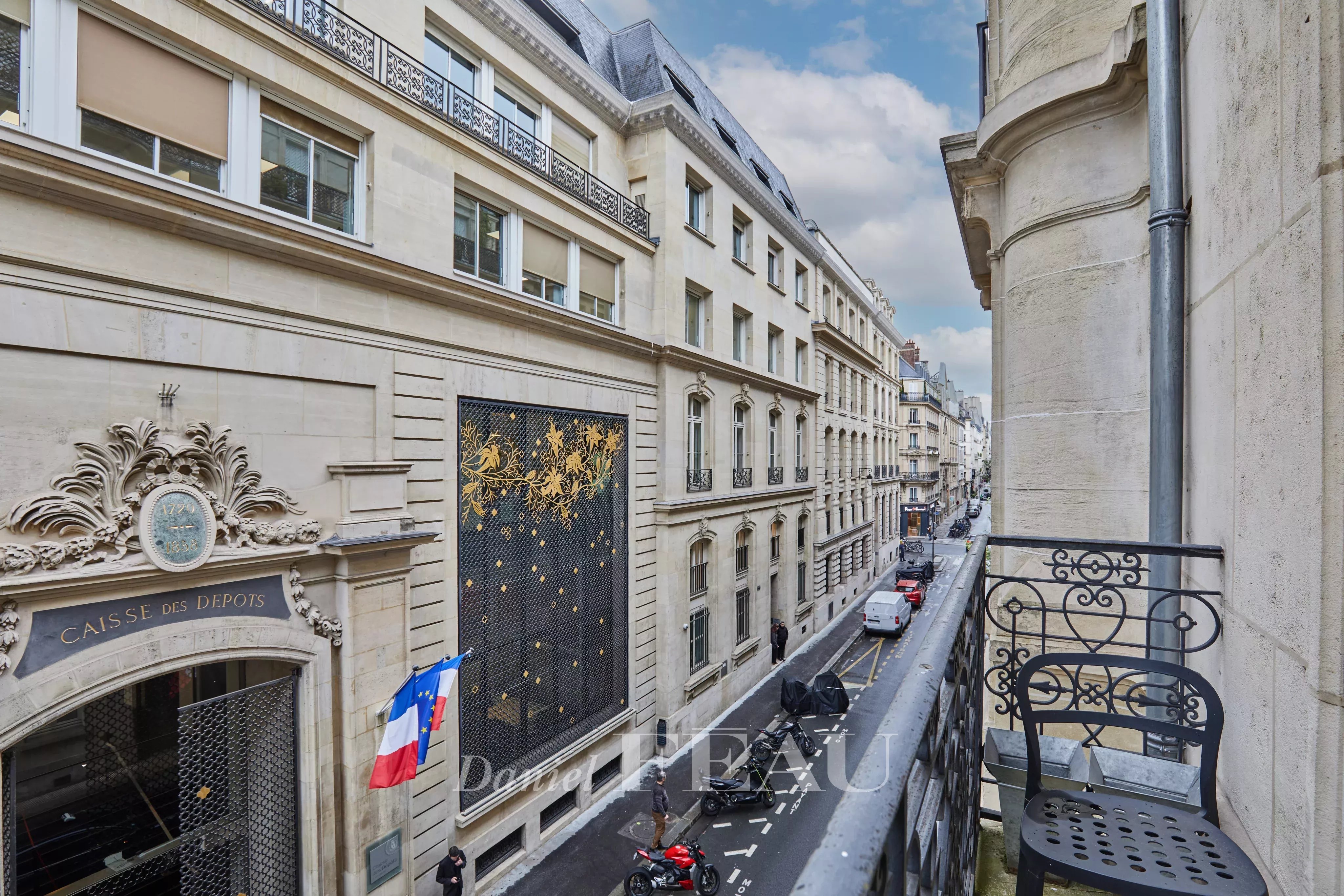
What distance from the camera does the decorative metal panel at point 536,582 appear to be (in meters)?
10.5

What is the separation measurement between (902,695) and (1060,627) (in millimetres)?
5312

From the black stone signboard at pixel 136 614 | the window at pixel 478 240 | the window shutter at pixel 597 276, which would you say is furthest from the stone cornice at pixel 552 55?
the black stone signboard at pixel 136 614

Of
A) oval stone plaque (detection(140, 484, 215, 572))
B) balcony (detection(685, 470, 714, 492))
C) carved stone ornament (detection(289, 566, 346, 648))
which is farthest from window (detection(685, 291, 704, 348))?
oval stone plaque (detection(140, 484, 215, 572))

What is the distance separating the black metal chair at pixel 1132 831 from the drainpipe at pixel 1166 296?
1802mm

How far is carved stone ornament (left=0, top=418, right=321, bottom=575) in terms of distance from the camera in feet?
19.1

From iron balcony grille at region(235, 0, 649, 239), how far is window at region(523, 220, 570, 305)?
1.05 m

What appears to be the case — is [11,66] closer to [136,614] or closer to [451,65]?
[136,614]

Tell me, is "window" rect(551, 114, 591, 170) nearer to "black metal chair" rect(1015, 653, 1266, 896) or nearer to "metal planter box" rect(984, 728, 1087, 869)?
"metal planter box" rect(984, 728, 1087, 869)

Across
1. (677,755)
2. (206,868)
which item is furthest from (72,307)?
(677,755)

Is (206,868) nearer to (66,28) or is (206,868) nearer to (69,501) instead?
(69,501)

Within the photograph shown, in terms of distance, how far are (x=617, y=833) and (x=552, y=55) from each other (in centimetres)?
1558

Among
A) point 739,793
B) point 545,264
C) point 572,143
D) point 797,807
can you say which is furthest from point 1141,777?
point 572,143

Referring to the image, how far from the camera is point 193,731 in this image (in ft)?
23.6

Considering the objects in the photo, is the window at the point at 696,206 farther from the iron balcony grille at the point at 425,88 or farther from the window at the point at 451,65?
the window at the point at 451,65
